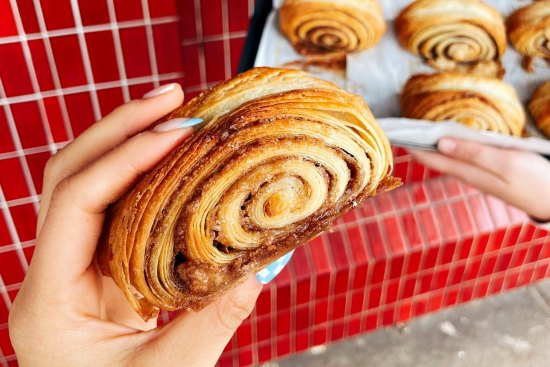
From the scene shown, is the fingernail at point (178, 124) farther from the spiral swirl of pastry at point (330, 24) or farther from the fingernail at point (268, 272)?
the spiral swirl of pastry at point (330, 24)

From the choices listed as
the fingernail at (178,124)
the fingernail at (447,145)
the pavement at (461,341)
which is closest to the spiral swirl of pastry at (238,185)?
the fingernail at (178,124)

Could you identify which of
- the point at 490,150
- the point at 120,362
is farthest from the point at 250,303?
the point at 490,150

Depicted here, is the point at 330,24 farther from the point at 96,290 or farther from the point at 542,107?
the point at 96,290

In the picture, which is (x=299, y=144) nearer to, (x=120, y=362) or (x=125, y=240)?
(x=125, y=240)

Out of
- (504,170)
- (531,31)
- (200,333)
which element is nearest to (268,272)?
(200,333)

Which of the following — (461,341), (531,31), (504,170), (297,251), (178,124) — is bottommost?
(461,341)

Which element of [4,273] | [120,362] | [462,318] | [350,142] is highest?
[350,142]
